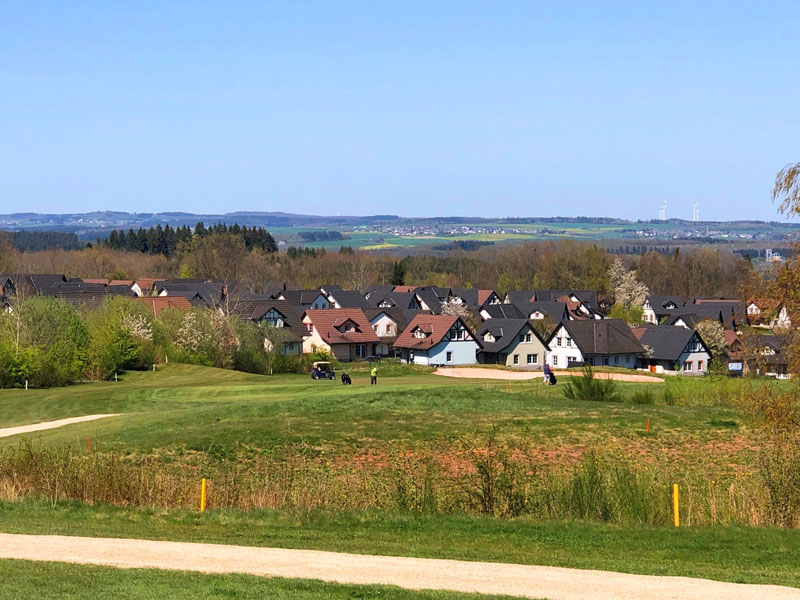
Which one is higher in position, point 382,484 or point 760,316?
point 760,316

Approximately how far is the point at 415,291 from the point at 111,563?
4414 inches

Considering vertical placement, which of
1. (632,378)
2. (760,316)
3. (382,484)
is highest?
(760,316)

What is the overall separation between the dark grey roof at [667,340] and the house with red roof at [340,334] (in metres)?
25.3

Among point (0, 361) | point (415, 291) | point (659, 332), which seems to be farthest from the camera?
point (415, 291)

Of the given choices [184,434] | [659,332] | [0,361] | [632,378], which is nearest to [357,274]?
[659,332]

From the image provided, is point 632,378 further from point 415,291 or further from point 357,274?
point 357,274

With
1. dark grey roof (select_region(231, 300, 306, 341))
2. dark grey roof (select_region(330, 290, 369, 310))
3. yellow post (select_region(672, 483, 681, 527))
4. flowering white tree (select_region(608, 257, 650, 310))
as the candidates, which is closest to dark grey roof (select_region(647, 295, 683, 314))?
flowering white tree (select_region(608, 257, 650, 310))

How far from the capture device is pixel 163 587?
12805mm

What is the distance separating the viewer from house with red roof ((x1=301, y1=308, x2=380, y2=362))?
3573 inches

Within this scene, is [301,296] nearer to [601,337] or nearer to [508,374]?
[601,337]

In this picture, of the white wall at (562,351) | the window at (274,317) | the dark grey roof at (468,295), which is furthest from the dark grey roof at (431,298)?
the window at (274,317)

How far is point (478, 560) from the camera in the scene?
1535 centimetres

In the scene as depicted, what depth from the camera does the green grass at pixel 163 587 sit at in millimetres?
12398

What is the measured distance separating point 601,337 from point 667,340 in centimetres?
676
